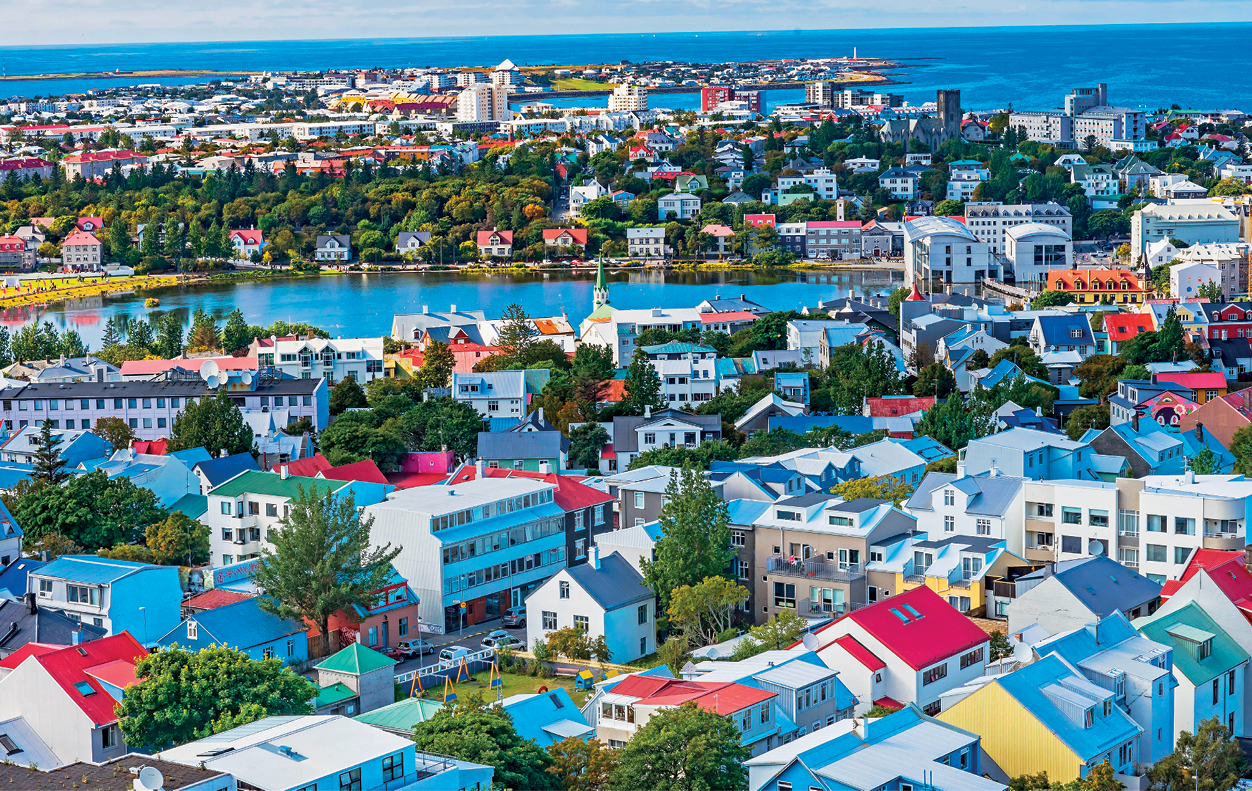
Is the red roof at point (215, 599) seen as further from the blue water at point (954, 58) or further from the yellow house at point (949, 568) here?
the blue water at point (954, 58)

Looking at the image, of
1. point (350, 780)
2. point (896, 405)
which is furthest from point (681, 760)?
point (896, 405)

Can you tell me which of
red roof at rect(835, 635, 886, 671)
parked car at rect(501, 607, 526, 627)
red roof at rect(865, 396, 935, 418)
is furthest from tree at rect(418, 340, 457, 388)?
red roof at rect(835, 635, 886, 671)

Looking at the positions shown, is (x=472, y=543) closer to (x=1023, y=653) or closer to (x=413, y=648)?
(x=413, y=648)

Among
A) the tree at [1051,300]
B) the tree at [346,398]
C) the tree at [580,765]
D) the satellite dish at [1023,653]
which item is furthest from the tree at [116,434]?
the tree at [1051,300]

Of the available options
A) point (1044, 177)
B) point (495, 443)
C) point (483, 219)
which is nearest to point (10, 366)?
point (495, 443)

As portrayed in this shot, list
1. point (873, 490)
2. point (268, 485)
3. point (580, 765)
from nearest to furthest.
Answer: point (580, 765) < point (873, 490) < point (268, 485)

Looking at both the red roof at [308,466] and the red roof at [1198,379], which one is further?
the red roof at [1198,379]

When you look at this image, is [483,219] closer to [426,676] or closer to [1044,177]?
[1044,177]
